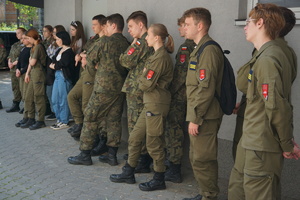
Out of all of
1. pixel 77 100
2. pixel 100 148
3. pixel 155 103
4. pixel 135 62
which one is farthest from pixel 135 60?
pixel 77 100

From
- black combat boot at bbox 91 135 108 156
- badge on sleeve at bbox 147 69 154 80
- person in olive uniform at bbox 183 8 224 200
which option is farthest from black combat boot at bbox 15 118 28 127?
person in olive uniform at bbox 183 8 224 200

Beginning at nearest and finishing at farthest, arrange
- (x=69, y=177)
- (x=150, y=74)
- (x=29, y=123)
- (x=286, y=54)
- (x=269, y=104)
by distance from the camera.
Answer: (x=269, y=104)
(x=286, y=54)
(x=150, y=74)
(x=69, y=177)
(x=29, y=123)

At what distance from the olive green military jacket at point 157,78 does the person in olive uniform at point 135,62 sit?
386 mm

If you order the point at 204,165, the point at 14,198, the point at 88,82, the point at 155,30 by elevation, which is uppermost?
the point at 155,30

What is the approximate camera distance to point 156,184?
4891 millimetres

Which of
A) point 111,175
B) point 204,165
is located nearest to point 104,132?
point 111,175

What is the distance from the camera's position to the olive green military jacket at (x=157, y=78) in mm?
4676

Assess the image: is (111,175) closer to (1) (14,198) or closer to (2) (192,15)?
(1) (14,198)

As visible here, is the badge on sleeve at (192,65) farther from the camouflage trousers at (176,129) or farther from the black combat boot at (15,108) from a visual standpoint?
the black combat boot at (15,108)

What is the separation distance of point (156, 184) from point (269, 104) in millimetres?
2289

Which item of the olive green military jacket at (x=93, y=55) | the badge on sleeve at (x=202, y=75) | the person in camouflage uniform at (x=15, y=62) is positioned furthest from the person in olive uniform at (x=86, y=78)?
the person in camouflage uniform at (x=15, y=62)

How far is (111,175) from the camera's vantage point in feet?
17.0

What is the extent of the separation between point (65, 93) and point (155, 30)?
3389mm

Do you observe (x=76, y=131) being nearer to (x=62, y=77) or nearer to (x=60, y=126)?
(x=60, y=126)
